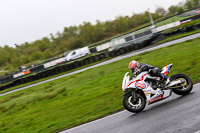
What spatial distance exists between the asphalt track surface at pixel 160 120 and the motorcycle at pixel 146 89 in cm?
23

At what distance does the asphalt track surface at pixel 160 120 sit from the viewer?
5.27 meters

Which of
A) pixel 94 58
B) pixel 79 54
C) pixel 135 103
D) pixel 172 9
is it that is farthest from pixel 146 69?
pixel 172 9

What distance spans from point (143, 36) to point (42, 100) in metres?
18.9

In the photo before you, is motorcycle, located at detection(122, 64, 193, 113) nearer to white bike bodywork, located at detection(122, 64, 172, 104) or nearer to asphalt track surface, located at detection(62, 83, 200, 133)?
white bike bodywork, located at detection(122, 64, 172, 104)

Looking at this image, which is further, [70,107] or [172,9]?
[172,9]

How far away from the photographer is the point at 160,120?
5.97m

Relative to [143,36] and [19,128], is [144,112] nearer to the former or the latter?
[19,128]

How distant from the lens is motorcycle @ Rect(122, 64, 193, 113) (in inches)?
283

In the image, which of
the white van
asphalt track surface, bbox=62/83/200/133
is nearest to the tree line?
the white van

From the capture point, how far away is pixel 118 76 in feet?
46.6

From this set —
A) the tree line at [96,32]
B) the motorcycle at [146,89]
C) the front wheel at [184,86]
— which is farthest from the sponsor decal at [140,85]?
the tree line at [96,32]

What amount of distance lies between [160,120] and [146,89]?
1.46 metres

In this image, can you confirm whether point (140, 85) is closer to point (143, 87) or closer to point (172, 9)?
point (143, 87)

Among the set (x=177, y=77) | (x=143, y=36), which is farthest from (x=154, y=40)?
(x=177, y=77)
